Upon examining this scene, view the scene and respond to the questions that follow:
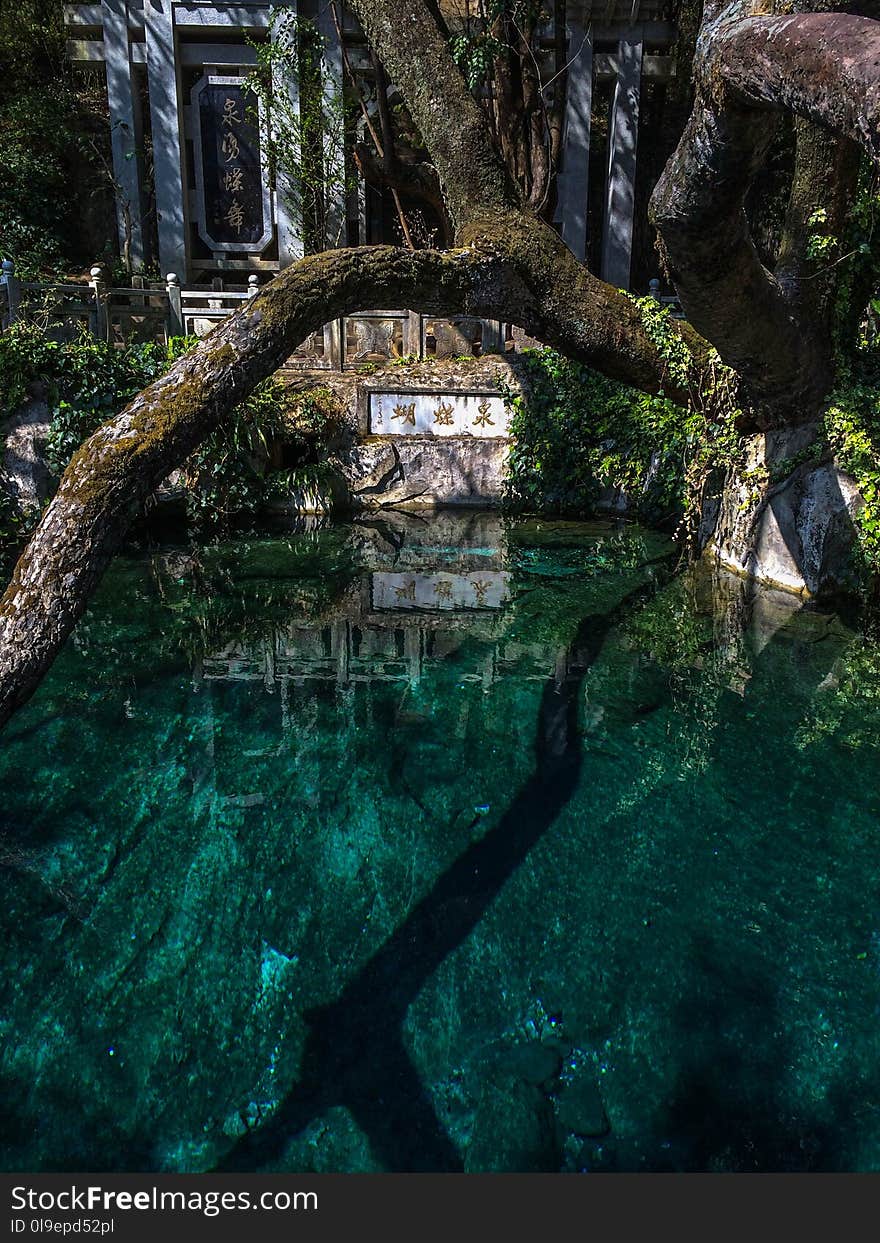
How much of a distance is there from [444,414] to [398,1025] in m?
9.06

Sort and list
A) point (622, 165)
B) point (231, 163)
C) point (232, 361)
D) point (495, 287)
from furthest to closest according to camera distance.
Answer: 1. point (622, 165)
2. point (231, 163)
3. point (495, 287)
4. point (232, 361)

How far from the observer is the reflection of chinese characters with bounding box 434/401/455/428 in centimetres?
1106

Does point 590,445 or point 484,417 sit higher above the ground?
point 484,417

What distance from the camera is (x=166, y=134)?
14297mm

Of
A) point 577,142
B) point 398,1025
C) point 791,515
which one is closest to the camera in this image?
point 398,1025

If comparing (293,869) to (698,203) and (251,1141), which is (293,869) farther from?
(698,203)

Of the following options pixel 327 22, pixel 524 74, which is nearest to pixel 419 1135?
pixel 524 74

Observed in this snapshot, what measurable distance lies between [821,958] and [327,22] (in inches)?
626

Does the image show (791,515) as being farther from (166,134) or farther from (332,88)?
(166,134)

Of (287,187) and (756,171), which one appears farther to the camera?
(287,187)

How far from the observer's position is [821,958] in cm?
332

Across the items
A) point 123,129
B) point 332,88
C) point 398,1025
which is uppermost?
point 332,88

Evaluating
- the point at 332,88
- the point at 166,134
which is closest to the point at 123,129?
the point at 166,134

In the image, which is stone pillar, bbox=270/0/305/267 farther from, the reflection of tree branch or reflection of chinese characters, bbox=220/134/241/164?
the reflection of tree branch
